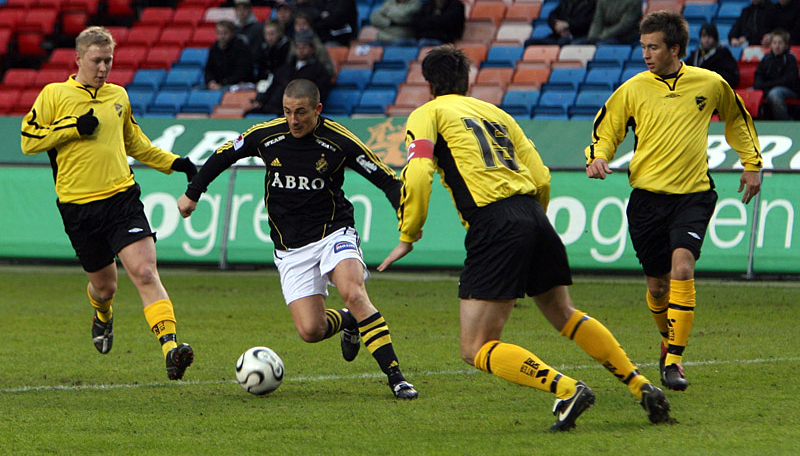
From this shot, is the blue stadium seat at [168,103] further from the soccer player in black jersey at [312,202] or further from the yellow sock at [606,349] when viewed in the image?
the yellow sock at [606,349]

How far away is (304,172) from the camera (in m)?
7.11

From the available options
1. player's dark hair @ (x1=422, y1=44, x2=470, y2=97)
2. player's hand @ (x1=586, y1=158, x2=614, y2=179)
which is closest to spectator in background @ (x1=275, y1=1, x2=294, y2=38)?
player's hand @ (x1=586, y1=158, x2=614, y2=179)

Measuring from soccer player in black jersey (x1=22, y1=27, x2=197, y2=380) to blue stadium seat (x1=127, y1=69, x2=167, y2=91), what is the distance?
11719 millimetres

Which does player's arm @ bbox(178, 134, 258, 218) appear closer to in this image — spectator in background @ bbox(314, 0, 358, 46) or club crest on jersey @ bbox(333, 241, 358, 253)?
club crest on jersey @ bbox(333, 241, 358, 253)

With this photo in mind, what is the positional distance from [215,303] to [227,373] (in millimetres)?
3811

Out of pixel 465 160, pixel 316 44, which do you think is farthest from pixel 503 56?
→ pixel 465 160

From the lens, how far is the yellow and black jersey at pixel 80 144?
7480 mm

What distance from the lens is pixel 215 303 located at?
37.5ft

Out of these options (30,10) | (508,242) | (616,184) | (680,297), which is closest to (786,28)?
(616,184)

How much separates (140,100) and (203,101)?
3.94ft

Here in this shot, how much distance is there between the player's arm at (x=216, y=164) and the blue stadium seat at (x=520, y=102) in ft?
31.0

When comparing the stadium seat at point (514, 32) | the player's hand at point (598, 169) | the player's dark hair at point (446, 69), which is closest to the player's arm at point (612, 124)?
the player's hand at point (598, 169)

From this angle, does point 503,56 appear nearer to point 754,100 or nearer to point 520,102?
point 520,102

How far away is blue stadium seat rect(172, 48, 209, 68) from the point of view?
19625 mm
